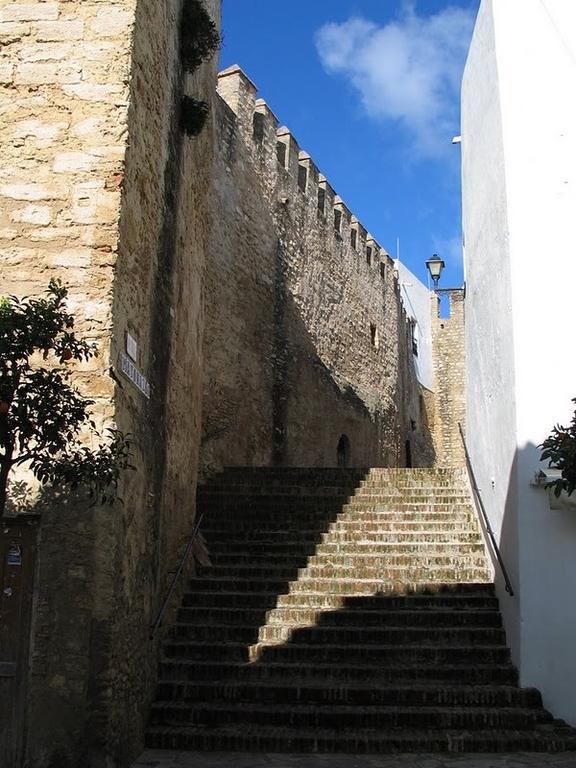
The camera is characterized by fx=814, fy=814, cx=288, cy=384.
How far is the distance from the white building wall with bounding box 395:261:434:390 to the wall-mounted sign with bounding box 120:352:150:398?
69.7 feet

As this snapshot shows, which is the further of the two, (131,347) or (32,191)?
(131,347)

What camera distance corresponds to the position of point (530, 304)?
6.14m

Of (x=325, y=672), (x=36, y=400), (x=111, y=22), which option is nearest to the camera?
(x=36, y=400)

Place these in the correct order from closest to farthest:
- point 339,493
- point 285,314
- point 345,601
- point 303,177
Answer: point 345,601
point 339,493
point 285,314
point 303,177

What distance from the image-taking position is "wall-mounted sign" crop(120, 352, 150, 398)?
491 centimetres

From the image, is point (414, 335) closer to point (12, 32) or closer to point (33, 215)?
point (12, 32)

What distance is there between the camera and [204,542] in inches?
310

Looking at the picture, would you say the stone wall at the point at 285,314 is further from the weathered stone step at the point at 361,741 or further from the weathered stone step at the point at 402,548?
the weathered stone step at the point at 361,741

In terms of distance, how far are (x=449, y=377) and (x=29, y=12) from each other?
23648 millimetres

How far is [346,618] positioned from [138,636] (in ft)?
6.64

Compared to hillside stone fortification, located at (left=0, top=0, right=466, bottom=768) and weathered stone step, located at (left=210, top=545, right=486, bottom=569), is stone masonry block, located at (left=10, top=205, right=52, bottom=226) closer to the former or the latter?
hillside stone fortification, located at (left=0, top=0, right=466, bottom=768)

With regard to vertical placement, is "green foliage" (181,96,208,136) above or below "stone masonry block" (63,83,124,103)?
above

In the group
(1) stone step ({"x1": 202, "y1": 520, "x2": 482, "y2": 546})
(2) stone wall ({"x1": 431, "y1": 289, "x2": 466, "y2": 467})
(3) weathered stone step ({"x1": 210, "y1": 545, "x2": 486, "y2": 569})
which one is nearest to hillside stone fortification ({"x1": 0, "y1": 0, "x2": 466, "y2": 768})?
(3) weathered stone step ({"x1": 210, "y1": 545, "x2": 486, "y2": 569})

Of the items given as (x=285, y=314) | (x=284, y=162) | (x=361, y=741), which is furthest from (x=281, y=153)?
(x=361, y=741)
